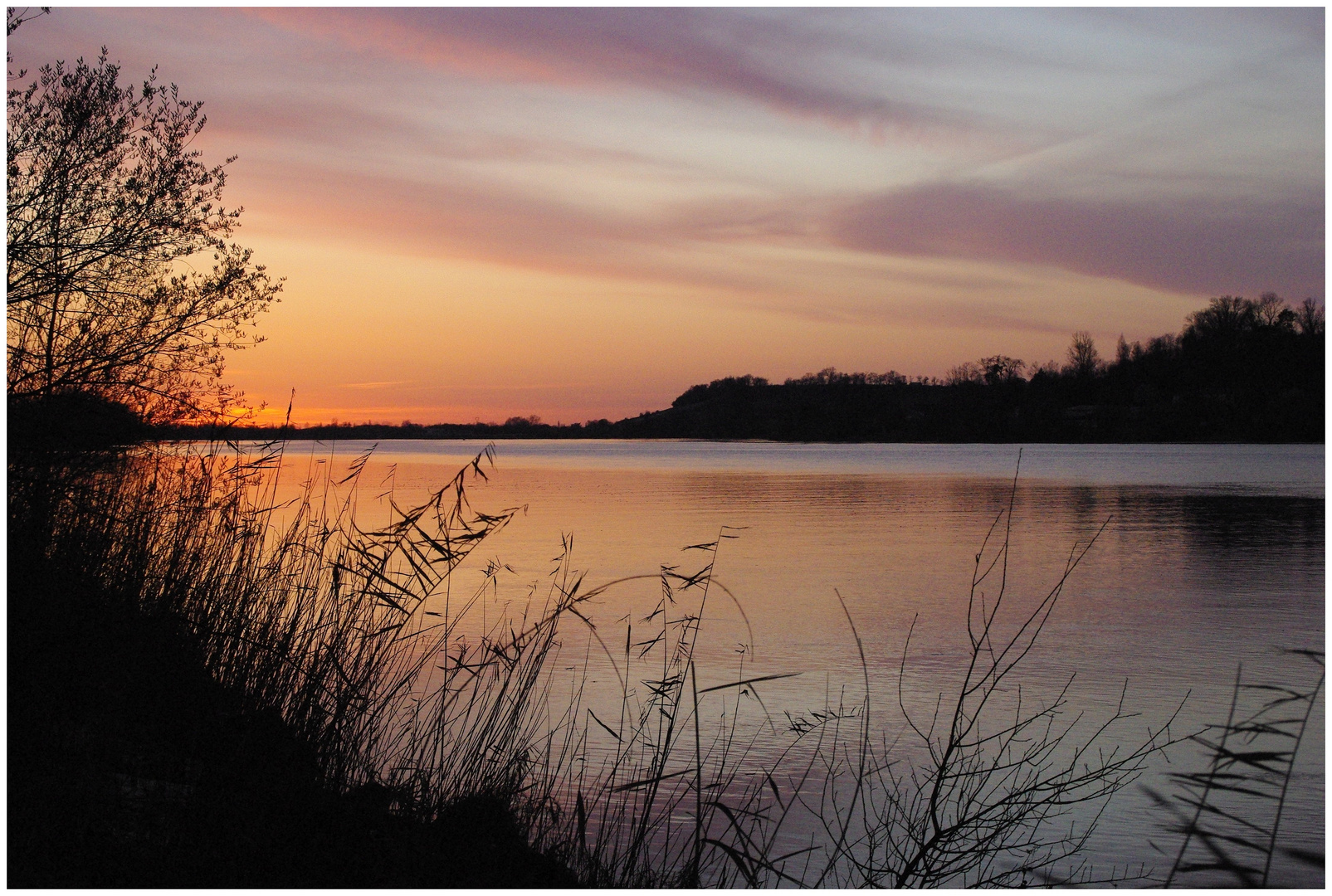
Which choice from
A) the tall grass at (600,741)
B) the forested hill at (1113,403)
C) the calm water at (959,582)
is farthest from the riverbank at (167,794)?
the forested hill at (1113,403)

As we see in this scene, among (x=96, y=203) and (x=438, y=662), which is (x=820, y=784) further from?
(x=96, y=203)

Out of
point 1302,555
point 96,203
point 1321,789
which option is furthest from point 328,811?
point 1302,555

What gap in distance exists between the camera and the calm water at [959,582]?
7.98 meters

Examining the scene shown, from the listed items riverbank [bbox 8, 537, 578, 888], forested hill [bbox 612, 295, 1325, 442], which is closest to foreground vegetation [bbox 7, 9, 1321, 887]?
riverbank [bbox 8, 537, 578, 888]

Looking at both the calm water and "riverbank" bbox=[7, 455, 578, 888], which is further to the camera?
the calm water

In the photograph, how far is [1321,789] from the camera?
19.8 feet

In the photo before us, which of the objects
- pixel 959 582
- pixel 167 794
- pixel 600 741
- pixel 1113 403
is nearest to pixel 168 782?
pixel 167 794

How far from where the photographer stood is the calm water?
7.98 metres

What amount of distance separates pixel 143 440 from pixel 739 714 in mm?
4822

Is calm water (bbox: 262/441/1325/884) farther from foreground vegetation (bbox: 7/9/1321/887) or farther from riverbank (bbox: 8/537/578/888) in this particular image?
riverbank (bbox: 8/537/578/888)

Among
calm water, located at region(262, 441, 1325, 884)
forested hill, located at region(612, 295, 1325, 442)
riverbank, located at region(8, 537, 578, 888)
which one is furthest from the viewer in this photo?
forested hill, located at region(612, 295, 1325, 442)

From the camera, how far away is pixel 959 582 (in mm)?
13172

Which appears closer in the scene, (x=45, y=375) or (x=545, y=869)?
(x=545, y=869)

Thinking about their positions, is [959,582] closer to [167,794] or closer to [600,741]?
[600,741]
